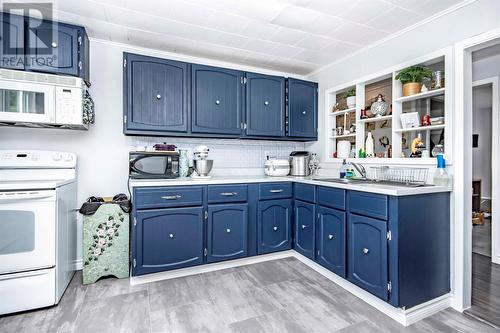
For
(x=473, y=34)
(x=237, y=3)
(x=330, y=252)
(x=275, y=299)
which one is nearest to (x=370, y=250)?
(x=330, y=252)

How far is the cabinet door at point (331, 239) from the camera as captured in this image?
2.29 metres

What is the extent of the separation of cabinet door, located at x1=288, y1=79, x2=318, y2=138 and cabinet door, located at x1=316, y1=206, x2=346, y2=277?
1.20 m

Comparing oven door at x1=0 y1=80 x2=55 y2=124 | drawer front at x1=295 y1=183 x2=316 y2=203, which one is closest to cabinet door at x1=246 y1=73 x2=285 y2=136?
drawer front at x1=295 y1=183 x2=316 y2=203

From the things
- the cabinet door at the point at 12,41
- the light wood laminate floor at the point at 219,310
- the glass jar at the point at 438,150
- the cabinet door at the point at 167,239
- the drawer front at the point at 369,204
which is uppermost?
the cabinet door at the point at 12,41

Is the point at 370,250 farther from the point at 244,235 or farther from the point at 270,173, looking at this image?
the point at 270,173

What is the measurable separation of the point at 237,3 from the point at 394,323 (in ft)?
8.66

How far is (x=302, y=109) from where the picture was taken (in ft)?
11.1

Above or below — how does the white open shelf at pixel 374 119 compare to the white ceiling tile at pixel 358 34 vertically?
below

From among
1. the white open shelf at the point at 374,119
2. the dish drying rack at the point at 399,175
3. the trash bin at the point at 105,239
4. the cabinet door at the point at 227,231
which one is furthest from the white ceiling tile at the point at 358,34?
the trash bin at the point at 105,239

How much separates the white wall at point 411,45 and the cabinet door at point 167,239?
187cm

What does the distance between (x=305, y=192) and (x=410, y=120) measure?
1.20 metres

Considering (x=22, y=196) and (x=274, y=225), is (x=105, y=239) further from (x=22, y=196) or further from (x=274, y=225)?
(x=274, y=225)

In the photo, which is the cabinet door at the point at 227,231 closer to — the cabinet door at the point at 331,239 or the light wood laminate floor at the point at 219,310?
the light wood laminate floor at the point at 219,310

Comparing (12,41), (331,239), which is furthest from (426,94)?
(12,41)
